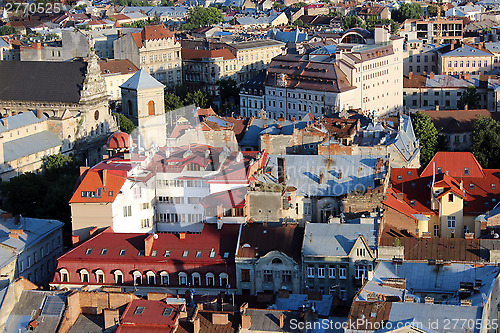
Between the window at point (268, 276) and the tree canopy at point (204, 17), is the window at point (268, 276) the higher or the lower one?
the lower one

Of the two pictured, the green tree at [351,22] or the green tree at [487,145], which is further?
the green tree at [351,22]

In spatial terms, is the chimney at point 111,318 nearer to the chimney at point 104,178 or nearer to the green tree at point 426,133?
the chimney at point 104,178

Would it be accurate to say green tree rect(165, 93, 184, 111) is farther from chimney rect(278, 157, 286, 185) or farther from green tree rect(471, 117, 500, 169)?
chimney rect(278, 157, 286, 185)

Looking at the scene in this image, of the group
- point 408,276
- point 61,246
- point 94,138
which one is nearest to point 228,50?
point 94,138

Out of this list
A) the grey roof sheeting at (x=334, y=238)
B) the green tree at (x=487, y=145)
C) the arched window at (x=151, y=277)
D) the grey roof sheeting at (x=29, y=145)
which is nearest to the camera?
the grey roof sheeting at (x=334, y=238)

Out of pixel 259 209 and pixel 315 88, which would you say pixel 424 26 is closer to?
pixel 315 88

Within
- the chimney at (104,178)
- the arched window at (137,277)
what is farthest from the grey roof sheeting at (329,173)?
the arched window at (137,277)

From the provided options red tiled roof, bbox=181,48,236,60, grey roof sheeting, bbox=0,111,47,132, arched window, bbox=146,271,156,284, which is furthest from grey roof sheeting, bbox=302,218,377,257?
red tiled roof, bbox=181,48,236,60

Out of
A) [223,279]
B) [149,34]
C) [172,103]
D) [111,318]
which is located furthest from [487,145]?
[149,34]
